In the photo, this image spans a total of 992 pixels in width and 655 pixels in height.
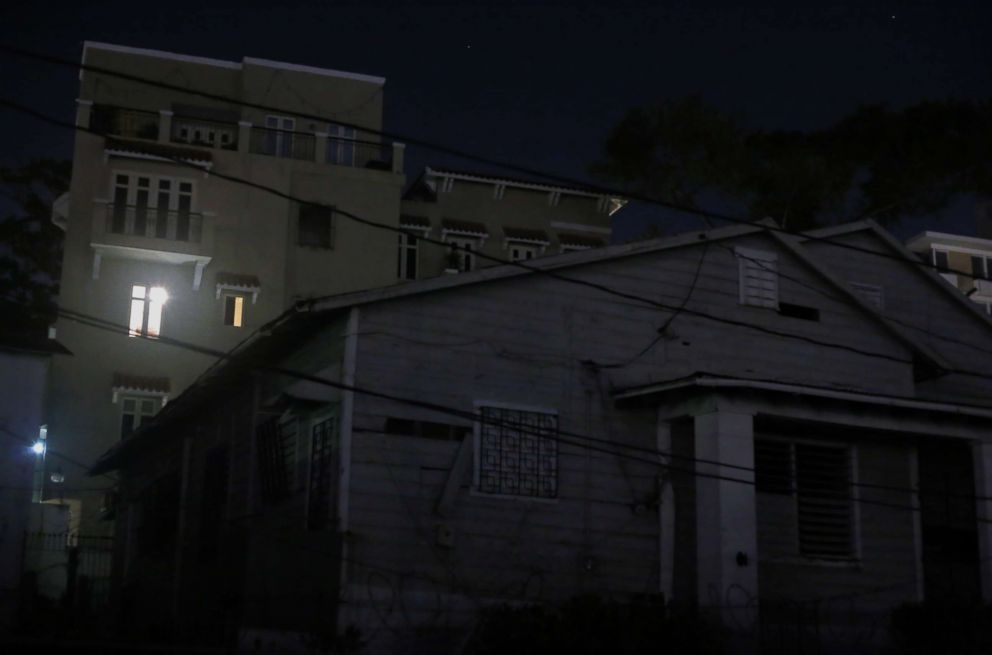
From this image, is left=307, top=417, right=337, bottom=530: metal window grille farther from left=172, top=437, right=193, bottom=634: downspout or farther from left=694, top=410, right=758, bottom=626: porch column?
left=172, top=437, right=193, bottom=634: downspout

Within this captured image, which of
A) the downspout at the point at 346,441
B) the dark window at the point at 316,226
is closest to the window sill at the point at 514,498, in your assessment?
the downspout at the point at 346,441

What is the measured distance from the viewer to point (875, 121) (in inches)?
1668

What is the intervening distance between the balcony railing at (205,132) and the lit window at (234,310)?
514 centimetres

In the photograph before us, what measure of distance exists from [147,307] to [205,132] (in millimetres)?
6641

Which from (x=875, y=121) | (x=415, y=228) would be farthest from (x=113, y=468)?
(x=875, y=121)

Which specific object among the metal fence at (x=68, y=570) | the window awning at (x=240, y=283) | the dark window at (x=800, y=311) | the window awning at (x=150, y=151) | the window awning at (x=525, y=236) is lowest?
the metal fence at (x=68, y=570)

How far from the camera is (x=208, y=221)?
1674 inches

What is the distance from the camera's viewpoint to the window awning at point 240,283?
139 feet

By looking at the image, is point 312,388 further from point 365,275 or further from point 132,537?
point 365,275

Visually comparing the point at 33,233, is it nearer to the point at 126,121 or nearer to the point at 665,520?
the point at 126,121

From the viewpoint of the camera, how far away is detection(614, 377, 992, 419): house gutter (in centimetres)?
2077

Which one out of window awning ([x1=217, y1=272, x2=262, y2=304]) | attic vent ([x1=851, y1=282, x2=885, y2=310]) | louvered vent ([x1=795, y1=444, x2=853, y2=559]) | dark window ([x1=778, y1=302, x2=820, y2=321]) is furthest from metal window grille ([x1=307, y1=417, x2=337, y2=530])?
window awning ([x1=217, y1=272, x2=262, y2=304])

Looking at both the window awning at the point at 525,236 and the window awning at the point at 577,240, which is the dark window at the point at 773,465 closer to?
the window awning at the point at 525,236

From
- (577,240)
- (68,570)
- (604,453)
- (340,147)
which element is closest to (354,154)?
(340,147)
